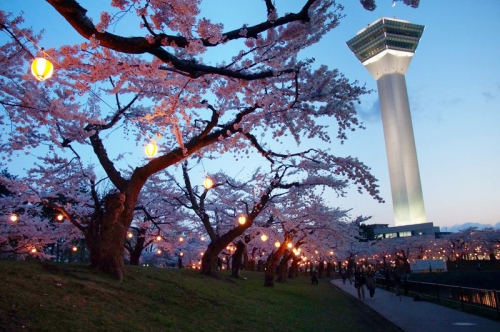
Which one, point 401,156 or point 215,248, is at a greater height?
point 401,156

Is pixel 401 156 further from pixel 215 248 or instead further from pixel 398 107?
pixel 215 248

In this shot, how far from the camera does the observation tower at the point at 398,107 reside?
10206cm

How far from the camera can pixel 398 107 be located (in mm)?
102750

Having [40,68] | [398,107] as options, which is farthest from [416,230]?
[40,68]

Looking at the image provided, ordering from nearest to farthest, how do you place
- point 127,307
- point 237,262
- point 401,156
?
point 127,307
point 237,262
point 401,156

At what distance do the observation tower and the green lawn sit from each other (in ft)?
321

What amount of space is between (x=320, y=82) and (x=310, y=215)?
15.7 metres

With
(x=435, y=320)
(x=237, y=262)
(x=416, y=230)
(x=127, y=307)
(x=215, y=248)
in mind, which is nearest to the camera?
(x=127, y=307)

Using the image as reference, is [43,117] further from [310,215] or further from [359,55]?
[359,55]

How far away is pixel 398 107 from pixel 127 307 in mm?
107525

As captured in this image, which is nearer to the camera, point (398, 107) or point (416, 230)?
point (416, 230)

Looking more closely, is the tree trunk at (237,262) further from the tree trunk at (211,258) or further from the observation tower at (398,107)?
the observation tower at (398,107)

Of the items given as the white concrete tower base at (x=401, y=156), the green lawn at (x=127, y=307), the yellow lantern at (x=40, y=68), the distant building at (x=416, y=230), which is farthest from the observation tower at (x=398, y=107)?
the yellow lantern at (x=40, y=68)

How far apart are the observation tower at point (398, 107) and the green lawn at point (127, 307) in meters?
97.9
